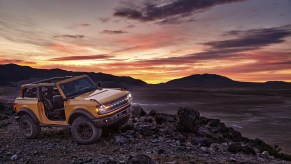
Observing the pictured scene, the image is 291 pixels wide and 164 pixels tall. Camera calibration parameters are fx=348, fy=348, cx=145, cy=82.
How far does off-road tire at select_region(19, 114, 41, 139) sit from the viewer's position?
15.7m

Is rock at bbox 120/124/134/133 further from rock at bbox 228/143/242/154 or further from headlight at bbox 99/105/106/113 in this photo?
rock at bbox 228/143/242/154

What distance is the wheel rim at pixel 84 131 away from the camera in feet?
45.8

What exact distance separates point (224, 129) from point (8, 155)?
13866 millimetres

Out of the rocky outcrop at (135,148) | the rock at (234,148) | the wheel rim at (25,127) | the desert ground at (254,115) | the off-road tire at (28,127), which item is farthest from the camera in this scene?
the desert ground at (254,115)

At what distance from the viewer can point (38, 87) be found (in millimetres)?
15391

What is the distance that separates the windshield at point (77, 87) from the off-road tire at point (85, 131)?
4.17 ft

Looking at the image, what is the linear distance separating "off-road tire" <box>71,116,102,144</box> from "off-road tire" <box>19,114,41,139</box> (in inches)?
106

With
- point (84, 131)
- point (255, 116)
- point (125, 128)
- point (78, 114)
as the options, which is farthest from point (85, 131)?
point (255, 116)

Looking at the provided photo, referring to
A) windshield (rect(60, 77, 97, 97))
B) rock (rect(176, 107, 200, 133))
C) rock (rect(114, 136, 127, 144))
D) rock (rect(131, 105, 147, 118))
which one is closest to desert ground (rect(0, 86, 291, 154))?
rock (rect(131, 105, 147, 118))

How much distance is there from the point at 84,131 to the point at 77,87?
208 cm

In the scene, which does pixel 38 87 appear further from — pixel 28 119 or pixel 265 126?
pixel 265 126

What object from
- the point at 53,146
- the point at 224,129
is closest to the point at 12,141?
the point at 53,146

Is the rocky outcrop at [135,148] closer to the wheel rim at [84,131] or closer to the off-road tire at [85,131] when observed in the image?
the off-road tire at [85,131]

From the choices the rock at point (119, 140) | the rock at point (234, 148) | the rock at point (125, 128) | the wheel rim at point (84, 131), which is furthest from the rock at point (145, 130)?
the rock at point (234, 148)
